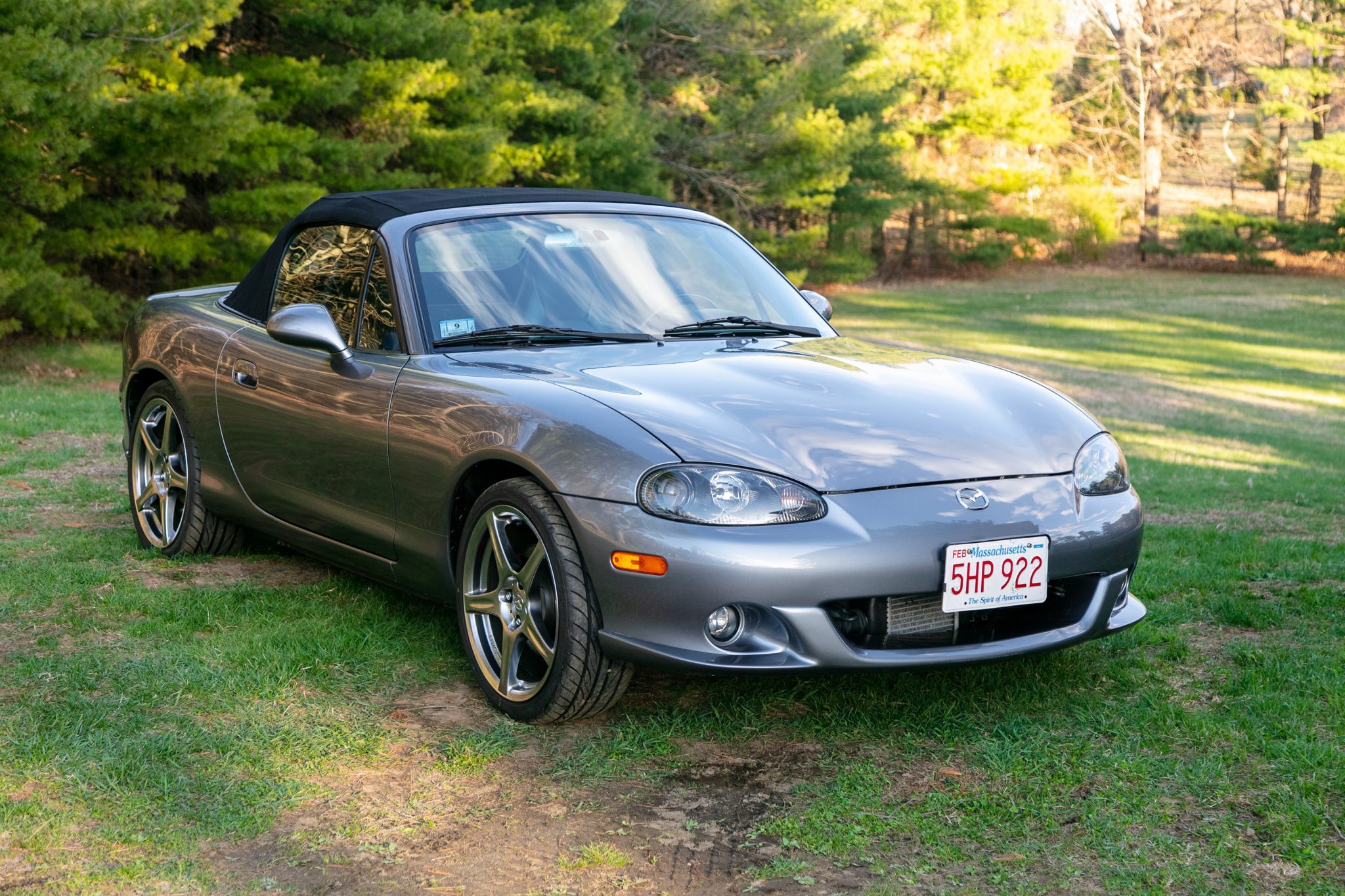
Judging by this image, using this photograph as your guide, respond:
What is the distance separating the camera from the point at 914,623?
3.68 meters

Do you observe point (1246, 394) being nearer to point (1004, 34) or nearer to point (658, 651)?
point (658, 651)

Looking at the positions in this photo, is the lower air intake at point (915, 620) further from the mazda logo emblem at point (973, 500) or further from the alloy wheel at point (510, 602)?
the alloy wheel at point (510, 602)

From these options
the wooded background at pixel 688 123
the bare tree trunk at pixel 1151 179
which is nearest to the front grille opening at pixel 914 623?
the wooded background at pixel 688 123

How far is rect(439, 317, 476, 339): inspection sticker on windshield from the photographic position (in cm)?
456

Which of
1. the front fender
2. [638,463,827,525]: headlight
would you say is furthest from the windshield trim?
[638,463,827,525]: headlight

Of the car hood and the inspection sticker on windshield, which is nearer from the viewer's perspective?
the car hood

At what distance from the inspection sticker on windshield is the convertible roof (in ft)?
1.78

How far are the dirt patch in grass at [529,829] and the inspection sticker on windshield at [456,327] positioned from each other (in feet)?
4.38

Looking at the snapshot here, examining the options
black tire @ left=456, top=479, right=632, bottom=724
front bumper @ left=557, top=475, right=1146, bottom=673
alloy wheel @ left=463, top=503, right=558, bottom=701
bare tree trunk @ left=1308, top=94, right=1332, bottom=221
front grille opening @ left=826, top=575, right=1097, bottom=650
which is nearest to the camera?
front bumper @ left=557, top=475, right=1146, bottom=673

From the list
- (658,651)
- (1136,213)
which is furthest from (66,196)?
(1136,213)

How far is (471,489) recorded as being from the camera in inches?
167

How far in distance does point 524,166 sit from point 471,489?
17.1 meters

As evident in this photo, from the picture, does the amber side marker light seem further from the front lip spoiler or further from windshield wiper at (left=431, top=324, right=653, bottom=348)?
windshield wiper at (left=431, top=324, right=653, bottom=348)

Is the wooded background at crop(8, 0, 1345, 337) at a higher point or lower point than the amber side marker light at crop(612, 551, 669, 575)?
higher
